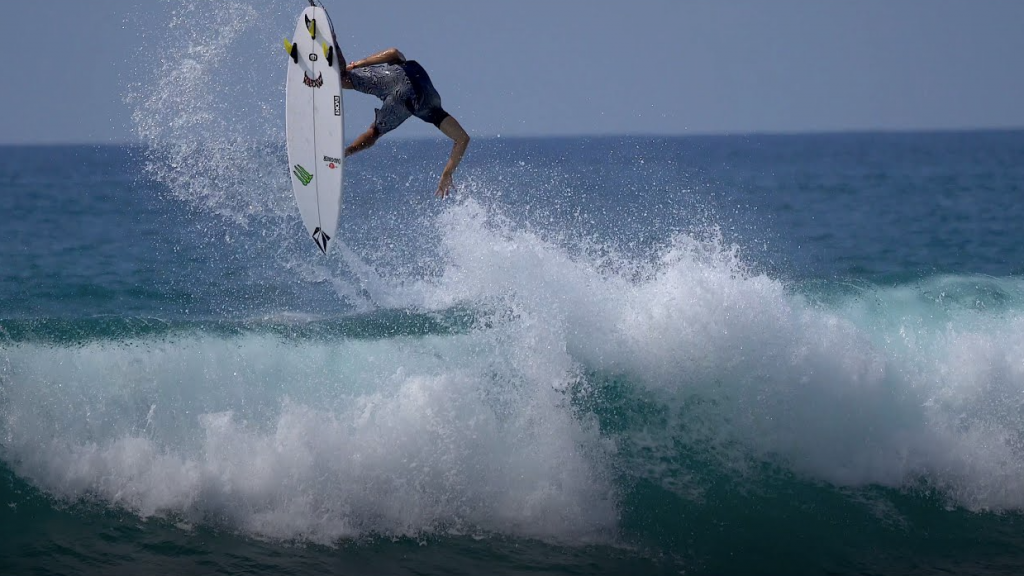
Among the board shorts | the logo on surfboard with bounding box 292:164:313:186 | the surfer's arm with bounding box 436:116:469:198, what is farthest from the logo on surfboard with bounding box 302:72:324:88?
the surfer's arm with bounding box 436:116:469:198

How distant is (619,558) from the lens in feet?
27.7

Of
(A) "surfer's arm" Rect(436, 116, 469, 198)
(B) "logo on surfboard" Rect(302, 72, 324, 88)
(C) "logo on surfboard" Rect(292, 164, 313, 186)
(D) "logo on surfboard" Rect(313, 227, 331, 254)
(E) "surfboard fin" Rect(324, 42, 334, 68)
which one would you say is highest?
(E) "surfboard fin" Rect(324, 42, 334, 68)

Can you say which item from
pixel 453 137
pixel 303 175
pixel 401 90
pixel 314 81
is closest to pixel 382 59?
pixel 401 90

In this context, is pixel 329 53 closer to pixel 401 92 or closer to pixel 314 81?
pixel 314 81

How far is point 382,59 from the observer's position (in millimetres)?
9781

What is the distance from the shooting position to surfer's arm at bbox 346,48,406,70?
978cm

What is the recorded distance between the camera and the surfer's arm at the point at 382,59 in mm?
9781

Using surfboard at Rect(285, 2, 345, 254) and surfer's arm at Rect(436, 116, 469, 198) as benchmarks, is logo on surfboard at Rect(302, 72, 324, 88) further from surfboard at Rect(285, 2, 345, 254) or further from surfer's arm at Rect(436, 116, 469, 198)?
surfer's arm at Rect(436, 116, 469, 198)

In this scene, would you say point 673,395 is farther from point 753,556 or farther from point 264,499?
point 264,499

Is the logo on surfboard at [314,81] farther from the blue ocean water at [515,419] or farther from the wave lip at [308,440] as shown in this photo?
the wave lip at [308,440]

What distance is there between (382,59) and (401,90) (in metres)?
0.33

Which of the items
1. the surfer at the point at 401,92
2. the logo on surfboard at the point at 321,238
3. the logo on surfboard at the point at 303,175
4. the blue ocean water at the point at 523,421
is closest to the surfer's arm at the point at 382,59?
the surfer at the point at 401,92

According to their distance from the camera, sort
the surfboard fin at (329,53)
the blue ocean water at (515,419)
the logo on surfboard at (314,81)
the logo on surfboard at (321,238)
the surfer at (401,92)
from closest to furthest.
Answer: the blue ocean water at (515,419) < the surfboard fin at (329,53) < the logo on surfboard at (314,81) < the surfer at (401,92) < the logo on surfboard at (321,238)

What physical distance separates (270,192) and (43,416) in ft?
11.9
